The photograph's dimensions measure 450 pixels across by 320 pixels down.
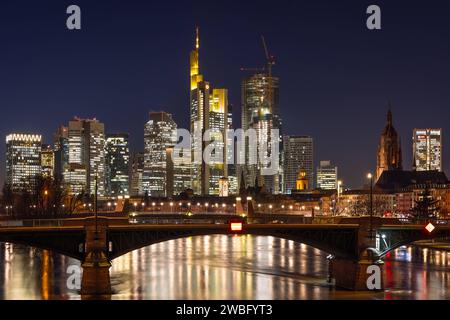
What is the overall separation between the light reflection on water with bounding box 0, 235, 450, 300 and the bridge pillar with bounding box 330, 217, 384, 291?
1.93 metres

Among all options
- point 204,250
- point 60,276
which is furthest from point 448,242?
point 60,276

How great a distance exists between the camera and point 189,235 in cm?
7794

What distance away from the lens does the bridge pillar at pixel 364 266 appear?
79.1 meters

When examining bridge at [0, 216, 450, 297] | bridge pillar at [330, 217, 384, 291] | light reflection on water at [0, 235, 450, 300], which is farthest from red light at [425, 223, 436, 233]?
light reflection on water at [0, 235, 450, 300]

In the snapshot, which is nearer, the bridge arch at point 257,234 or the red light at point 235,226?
the red light at point 235,226

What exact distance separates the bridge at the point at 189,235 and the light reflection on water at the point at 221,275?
2.43 meters

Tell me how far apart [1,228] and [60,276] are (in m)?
18.9

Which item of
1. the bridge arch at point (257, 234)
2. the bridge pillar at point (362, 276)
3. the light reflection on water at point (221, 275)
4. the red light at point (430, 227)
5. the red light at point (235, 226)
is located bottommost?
the light reflection on water at point (221, 275)

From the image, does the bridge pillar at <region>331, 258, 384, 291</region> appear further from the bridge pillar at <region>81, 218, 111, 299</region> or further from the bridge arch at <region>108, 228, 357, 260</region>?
the bridge pillar at <region>81, 218, 111, 299</region>

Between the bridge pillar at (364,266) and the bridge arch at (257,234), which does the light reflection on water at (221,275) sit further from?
the bridge arch at (257,234)

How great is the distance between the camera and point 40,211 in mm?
160875

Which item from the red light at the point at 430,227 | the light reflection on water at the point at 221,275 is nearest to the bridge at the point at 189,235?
the red light at the point at 430,227
